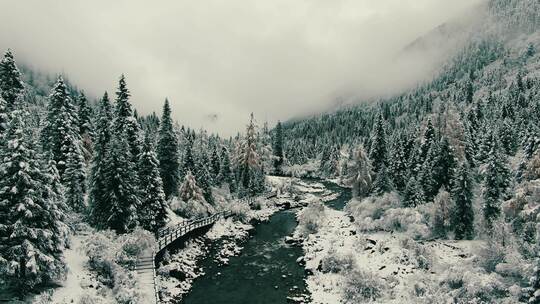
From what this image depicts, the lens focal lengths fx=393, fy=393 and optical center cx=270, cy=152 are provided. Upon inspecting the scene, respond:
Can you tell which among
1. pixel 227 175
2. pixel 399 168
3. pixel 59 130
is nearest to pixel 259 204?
pixel 227 175

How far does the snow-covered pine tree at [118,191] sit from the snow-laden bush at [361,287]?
67.2ft

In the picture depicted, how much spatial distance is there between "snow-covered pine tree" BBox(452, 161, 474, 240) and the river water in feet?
54.1

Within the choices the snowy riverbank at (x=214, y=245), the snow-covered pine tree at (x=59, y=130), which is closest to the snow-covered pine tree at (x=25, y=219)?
the snowy riverbank at (x=214, y=245)

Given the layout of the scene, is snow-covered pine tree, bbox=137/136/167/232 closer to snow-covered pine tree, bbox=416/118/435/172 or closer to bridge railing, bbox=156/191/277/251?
bridge railing, bbox=156/191/277/251

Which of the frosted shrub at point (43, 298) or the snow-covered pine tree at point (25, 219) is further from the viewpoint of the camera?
the frosted shrub at point (43, 298)

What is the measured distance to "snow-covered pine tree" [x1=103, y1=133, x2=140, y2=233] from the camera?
36.8 meters

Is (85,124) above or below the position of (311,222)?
above

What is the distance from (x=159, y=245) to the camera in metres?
38.4

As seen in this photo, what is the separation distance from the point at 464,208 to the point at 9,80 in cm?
5412

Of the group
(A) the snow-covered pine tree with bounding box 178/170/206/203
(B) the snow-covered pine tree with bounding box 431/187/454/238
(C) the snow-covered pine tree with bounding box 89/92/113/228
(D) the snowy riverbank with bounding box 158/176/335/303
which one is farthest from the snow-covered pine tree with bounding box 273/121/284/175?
(C) the snow-covered pine tree with bounding box 89/92/113/228

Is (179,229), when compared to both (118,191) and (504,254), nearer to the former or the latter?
(118,191)

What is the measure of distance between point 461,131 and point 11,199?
206 ft

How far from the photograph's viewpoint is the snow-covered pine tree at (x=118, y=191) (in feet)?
121

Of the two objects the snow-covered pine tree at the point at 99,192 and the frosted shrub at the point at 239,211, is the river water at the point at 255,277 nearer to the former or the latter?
the frosted shrub at the point at 239,211
